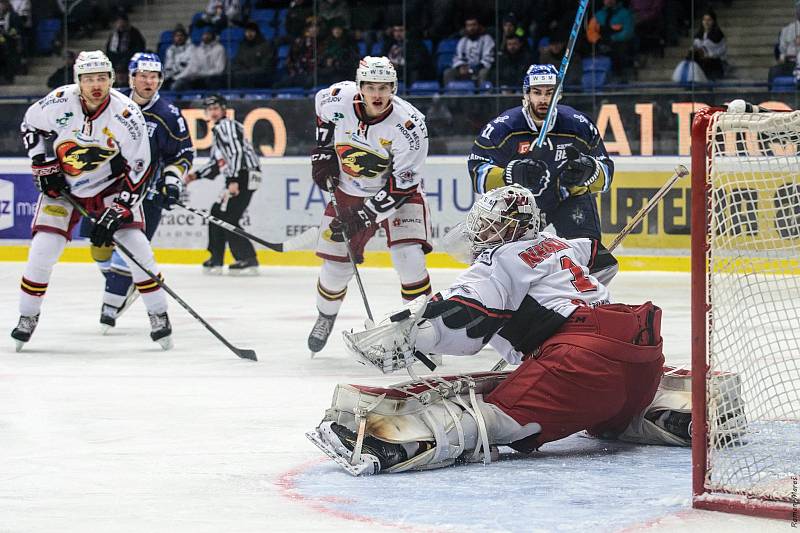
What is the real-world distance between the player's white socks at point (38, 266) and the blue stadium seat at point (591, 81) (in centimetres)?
466

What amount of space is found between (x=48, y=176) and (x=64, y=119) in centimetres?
25

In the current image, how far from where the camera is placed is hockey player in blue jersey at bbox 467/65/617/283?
5641 mm

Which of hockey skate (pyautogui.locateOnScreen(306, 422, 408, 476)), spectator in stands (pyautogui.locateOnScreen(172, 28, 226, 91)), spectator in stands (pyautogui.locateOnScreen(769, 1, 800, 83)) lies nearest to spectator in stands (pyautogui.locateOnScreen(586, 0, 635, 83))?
spectator in stands (pyautogui.locateOnScreen(769, 1, 800, 83))

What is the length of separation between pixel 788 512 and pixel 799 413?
1.21 meters

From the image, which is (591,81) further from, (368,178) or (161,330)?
(161,330)

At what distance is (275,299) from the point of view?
8.22 m

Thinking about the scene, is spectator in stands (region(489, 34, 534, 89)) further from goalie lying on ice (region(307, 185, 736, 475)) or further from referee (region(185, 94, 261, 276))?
goalie lying on ice (region(307, 185, 736, 475))

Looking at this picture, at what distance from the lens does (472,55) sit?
10164 millimetres

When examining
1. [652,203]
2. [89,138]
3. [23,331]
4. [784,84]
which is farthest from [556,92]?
[784,84]

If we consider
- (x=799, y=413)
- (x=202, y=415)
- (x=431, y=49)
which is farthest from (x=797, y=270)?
(x=431, y=49)

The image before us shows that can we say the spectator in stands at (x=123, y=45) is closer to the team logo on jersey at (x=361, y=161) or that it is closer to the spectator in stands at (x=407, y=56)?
the spectator in stands at (x=407, y=56)

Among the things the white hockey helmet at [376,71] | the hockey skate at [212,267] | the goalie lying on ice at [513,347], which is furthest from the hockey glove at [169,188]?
the hockey skate at [212,267]

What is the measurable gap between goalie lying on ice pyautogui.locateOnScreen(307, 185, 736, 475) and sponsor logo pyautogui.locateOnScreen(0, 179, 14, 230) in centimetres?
765

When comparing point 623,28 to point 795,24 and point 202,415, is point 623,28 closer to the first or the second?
point 795,24
